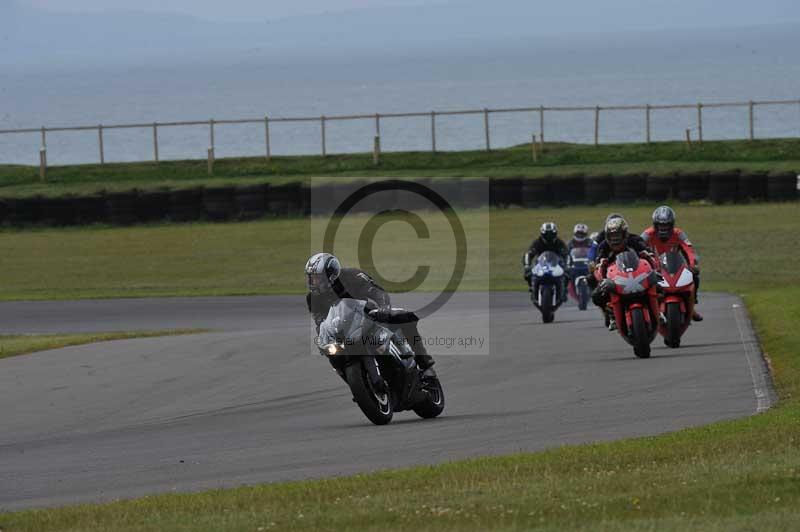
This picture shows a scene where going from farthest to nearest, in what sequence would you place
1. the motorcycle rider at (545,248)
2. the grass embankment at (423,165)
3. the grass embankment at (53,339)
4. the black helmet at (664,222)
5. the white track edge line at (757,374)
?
the grass embankment at (423,165) < the motorcycle rider at (545,248) < the grass embankment at (53,339) < the black helmet at (664,222) < the white track edge line at (757,374)

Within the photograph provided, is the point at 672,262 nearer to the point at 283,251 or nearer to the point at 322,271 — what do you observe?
the point at 322,271

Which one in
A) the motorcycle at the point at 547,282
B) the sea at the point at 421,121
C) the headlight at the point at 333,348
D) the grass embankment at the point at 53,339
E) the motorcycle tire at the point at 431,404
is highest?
the sea at the point at 421,121

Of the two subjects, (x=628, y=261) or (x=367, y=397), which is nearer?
(x=367, y=397)

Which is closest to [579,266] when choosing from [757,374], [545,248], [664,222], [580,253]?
[580,253]

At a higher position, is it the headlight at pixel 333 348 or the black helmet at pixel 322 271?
the black helmet at pixel 322 271

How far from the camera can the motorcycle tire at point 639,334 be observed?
17.1m

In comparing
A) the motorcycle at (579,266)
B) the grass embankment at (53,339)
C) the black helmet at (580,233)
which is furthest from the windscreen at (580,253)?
the grass embankment at (53,339)

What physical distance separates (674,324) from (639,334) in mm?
1189

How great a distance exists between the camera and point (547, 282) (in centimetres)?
2288

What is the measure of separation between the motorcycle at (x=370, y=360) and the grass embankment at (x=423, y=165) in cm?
3428

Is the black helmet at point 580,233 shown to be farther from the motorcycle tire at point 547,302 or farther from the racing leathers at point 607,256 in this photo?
the racing leathers at point 607,256

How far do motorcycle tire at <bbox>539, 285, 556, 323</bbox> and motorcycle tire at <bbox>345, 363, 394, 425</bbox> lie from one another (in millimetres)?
9935

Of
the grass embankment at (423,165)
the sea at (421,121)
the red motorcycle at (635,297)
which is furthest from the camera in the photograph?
the sea at (421,121)

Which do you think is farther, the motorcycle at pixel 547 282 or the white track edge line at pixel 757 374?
the motorcycle at pixel 547 282
